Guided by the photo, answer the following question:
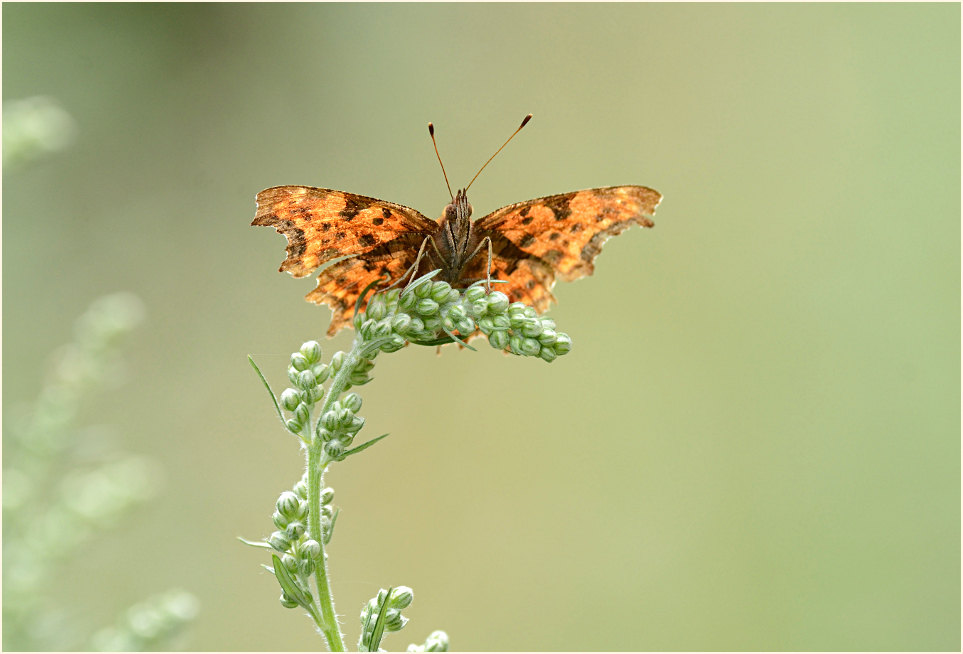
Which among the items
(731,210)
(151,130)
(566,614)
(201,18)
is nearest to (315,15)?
(201,18)

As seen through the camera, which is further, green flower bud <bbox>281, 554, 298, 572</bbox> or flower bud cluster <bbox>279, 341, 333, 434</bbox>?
flower bud cluster <bbox>279, 341, 333, 434</bbox>

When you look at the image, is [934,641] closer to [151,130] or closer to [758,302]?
[758,302]

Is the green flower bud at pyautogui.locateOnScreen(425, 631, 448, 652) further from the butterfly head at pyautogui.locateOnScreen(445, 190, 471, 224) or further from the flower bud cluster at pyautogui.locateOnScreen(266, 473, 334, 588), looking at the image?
the butterfly head at pyautogui.locateOnScreen(445, 190, 471, 224)

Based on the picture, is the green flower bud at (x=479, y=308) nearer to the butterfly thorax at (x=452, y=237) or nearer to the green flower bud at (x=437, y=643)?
the butterfly thorax at (x=452, y=237)

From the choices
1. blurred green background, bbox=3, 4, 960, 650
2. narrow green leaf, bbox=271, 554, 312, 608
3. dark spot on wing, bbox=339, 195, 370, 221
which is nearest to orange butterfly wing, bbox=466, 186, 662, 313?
dark spot on wing, bbox=339, 195, 370, 221

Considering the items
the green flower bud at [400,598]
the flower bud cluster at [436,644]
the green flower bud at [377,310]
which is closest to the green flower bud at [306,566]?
the green flower bud at [400,598]

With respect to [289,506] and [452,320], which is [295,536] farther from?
[452,320]
